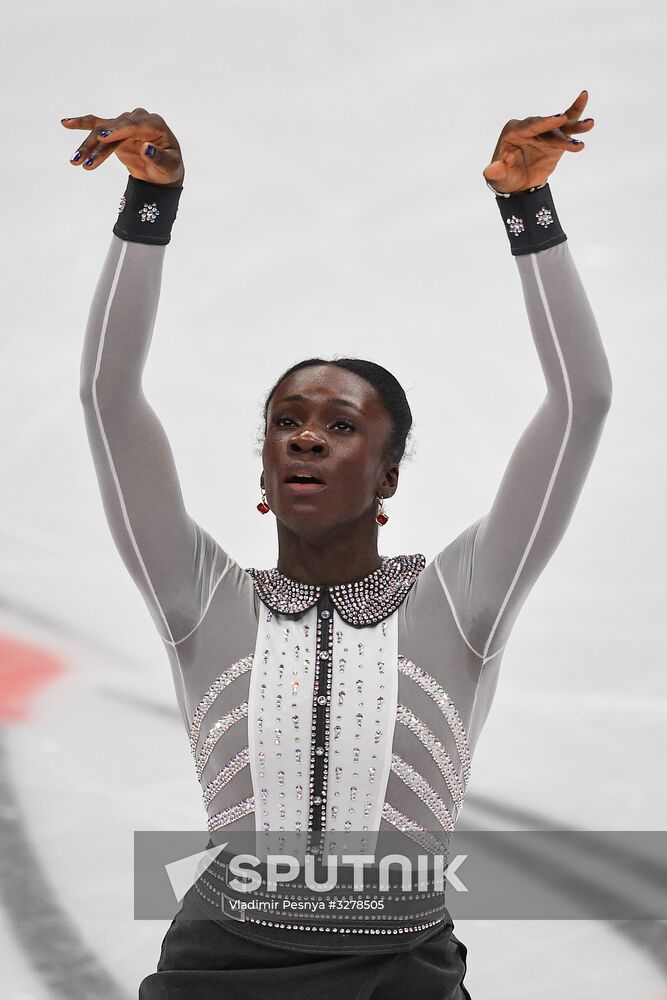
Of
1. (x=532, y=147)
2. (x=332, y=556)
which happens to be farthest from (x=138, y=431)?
(x=532, y=147)

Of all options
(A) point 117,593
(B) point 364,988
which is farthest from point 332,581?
(A) point 117,593

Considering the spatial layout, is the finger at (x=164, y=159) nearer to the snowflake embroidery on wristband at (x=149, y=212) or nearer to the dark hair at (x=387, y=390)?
the snowflake embroidery on wristband at (x=149, y=212)

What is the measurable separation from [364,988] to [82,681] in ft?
6.88

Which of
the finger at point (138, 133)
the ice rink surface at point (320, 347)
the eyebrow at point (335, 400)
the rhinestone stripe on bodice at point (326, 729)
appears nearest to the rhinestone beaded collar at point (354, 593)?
the rhinestone stripe on bodice at point (326, 729)

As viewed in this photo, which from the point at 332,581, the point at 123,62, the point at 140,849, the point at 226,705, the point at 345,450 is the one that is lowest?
the point at 140,849

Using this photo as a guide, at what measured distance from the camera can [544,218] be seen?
6.45ft

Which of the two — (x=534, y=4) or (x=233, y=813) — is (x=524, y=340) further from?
(x=233, y=813)

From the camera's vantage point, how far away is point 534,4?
4.17 meters

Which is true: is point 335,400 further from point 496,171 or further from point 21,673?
point 21,673

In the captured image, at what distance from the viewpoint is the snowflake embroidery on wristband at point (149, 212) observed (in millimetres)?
2023

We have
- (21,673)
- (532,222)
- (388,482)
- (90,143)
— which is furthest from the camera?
(21,673)

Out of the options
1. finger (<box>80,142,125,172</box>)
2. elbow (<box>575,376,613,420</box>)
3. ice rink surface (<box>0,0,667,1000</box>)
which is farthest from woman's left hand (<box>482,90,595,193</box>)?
ice rink surface (<box>0,0,667,1000</box>)

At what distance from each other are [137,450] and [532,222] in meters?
0.66

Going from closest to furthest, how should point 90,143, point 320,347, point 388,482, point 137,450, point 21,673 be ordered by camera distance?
point 90,143
point 137,450
point 388,482
point 320,347
point 21,673
